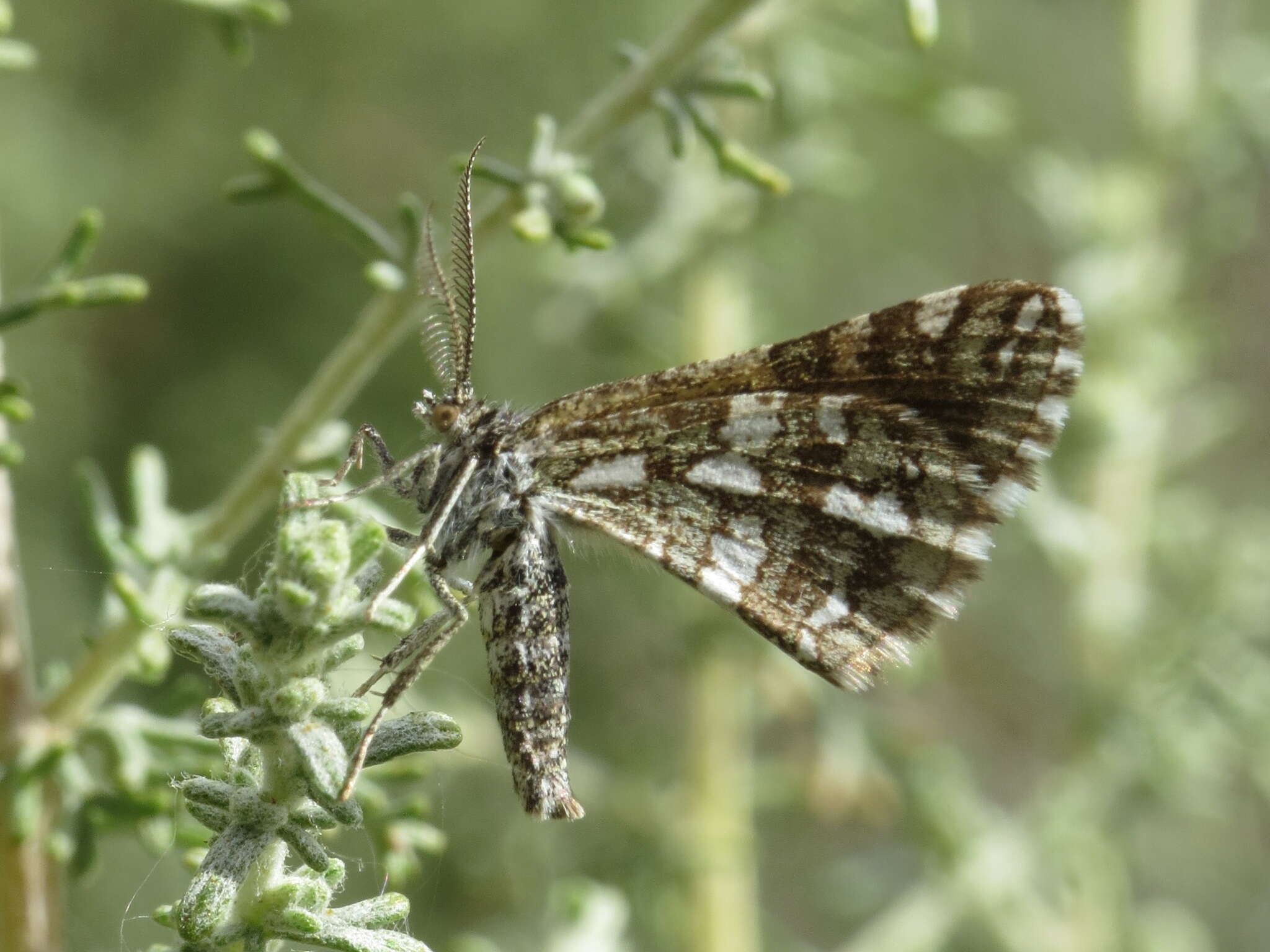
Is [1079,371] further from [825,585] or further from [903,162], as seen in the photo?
[903,162]

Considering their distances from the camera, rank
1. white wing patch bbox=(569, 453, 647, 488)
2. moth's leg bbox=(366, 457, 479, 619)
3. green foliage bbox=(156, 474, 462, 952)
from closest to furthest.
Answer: green foliage bbox=(156, 474, 462, 952), moth's leg bbox=(366, 457, 479, 619), white wing patch bbox=(569, 453, 647, 488)

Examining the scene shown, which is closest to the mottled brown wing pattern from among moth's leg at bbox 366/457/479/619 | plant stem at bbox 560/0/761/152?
moth's leg at bbox 366/457/479/619

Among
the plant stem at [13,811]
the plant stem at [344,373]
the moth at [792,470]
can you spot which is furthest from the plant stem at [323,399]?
the plant stem at [13,811]

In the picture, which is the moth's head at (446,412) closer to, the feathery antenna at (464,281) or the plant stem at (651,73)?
the feathery antenna at (464,281)

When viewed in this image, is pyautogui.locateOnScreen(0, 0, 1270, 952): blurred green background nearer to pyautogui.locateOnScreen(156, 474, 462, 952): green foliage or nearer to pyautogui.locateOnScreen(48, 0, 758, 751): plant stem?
pyautogui.locateOnScreen(48, 0, 758, 751): plant stem

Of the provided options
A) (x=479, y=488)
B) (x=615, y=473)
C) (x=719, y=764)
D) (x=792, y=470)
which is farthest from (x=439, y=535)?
(x=719, y=764)

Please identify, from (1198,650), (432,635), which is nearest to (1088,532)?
(1198,650)

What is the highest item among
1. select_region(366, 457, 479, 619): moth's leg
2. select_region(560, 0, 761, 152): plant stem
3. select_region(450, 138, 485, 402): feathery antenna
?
select_region(560, 0, 761, 152): plant stem

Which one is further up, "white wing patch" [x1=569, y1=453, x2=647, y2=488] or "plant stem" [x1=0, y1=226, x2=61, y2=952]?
"white wing patch" [x1=569, y1=453, x2=647, y2=488]
